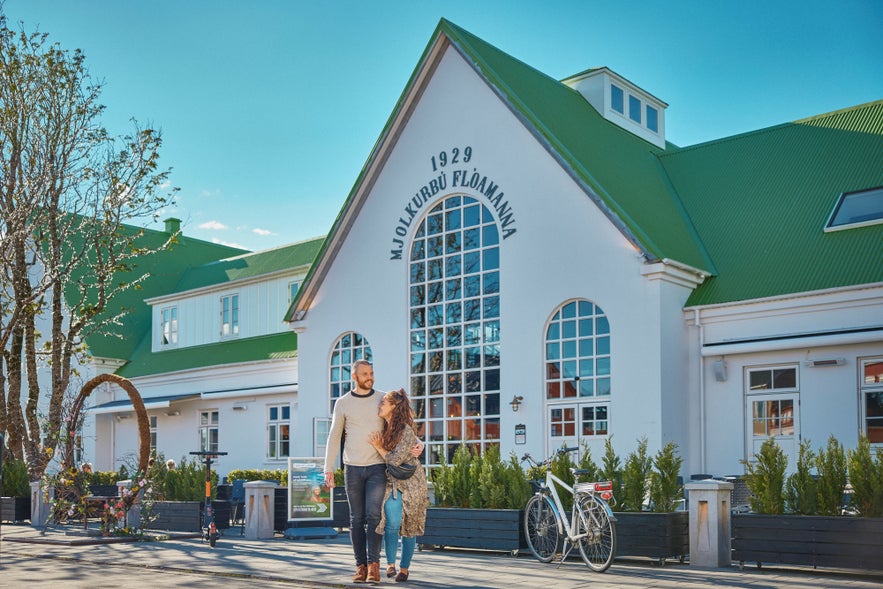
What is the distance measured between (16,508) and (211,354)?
1164 cm

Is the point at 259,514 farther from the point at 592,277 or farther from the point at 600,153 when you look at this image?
the point at 600,153

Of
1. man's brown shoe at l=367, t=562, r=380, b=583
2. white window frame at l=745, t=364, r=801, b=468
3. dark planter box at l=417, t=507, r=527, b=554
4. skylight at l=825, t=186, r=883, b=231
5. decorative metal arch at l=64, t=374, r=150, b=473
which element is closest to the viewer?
man's brown shoe at l=367, t=562, r=380, b=583

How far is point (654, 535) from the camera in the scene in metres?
12.8

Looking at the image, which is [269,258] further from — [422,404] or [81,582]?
[81,582]

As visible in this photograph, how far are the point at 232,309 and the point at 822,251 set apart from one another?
20591 mm

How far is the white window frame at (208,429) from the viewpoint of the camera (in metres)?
32.9

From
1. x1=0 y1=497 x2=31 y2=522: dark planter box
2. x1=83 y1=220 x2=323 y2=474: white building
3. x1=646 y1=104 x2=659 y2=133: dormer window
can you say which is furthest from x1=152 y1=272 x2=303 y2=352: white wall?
x1=646 y1=104 x2=659 y2=133: dormer window

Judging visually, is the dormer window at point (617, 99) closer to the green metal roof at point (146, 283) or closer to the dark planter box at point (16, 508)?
the green metal roof at point (146, 283)

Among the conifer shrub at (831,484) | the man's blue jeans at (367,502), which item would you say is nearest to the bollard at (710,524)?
the conifer shrub at (831,484)

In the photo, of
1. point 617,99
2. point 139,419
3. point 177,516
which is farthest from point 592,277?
point 139,419

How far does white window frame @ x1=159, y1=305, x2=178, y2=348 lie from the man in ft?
91.6

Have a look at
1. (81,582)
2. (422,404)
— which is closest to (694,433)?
(422,404)

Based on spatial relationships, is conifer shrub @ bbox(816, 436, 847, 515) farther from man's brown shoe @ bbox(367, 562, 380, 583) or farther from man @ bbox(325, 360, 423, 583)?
man's brown shoe @ bbox(367, 562, 380, 583)

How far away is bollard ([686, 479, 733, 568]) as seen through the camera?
496 inches
